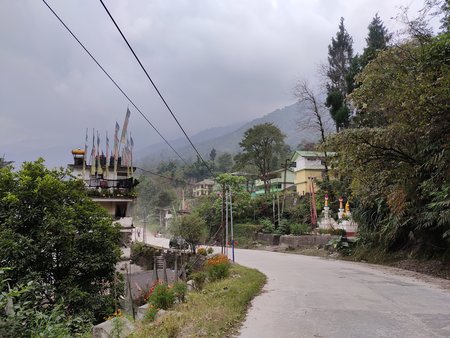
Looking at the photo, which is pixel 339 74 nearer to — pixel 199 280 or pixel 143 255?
pixel 143 255

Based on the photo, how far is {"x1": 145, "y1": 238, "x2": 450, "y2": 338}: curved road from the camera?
6504mm

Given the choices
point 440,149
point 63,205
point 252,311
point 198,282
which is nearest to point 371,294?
point 252,311

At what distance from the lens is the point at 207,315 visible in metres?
6.93

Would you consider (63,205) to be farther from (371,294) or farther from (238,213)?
Result: (238,213)

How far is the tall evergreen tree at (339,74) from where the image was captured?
111ft

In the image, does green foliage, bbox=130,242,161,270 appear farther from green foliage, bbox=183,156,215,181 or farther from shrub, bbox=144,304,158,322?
green foliage, bbox=183,156,215,181

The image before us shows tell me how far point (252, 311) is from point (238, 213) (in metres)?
35.3

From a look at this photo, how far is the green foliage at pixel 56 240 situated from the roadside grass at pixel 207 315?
3.96 meters

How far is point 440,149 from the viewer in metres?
13.4

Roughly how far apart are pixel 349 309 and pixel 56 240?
789 cm

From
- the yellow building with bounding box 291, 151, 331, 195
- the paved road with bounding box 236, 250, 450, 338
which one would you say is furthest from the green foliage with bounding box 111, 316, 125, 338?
the yellow building with bounding box 291, 151, 331, 195

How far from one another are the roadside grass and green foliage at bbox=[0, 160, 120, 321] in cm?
396

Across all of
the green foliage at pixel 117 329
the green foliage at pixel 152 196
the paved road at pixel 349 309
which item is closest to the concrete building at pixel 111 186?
the paved road at pixel 349 309

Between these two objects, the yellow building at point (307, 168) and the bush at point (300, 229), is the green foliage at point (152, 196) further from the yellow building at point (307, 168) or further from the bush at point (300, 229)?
the bush at point (300, 229)
